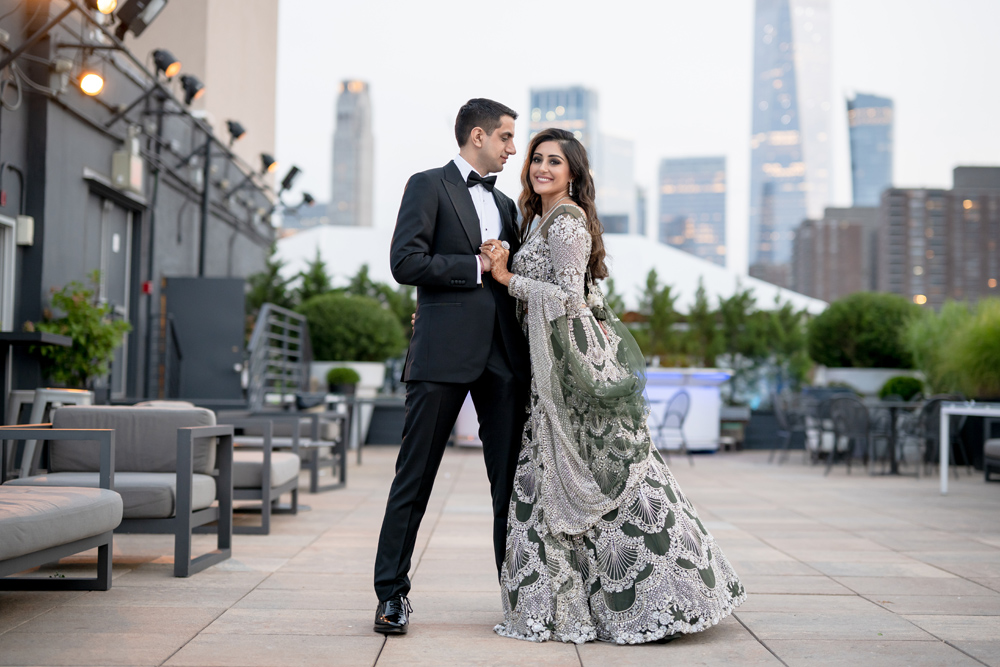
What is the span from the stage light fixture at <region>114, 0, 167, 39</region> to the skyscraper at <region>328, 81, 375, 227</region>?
141537 millimetres

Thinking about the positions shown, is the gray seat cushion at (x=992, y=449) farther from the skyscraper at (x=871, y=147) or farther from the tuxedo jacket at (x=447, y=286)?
the skyscraper at (x=871, y=147)

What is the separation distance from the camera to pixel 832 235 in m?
113

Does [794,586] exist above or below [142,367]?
below

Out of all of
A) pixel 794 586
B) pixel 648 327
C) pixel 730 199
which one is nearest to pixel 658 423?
pixel 648 327

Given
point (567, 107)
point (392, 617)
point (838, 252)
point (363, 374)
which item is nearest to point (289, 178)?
point (363, 374)

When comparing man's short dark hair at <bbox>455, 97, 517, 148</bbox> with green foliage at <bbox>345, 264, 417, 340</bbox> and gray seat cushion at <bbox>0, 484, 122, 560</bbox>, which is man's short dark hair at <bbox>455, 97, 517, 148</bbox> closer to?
gray seat cushion at <bbox>0, 484, 122, 560</bbox>

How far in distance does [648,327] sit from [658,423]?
3069mm

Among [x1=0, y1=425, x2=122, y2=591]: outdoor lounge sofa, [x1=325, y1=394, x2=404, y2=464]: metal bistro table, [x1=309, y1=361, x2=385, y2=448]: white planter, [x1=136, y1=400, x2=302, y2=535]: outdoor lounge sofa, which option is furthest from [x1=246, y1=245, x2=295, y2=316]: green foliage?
[x1=0, y1=425, x2=122, y2=591]: outdoor lounge sofa

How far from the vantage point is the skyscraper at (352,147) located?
14762cm

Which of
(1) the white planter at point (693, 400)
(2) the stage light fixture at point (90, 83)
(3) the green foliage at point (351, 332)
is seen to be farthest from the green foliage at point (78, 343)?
(1) the white planter at point (693, 400)

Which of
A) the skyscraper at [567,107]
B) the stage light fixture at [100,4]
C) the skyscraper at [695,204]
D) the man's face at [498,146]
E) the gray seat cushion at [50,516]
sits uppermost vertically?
the skyscraper at [567,107]

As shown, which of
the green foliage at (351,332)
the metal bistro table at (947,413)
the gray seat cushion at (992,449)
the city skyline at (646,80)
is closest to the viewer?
the metal bistro table at (947,413)

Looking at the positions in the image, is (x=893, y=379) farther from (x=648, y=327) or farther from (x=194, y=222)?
(x=194, y=222)

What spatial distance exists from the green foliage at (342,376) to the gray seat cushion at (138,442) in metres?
7.68
